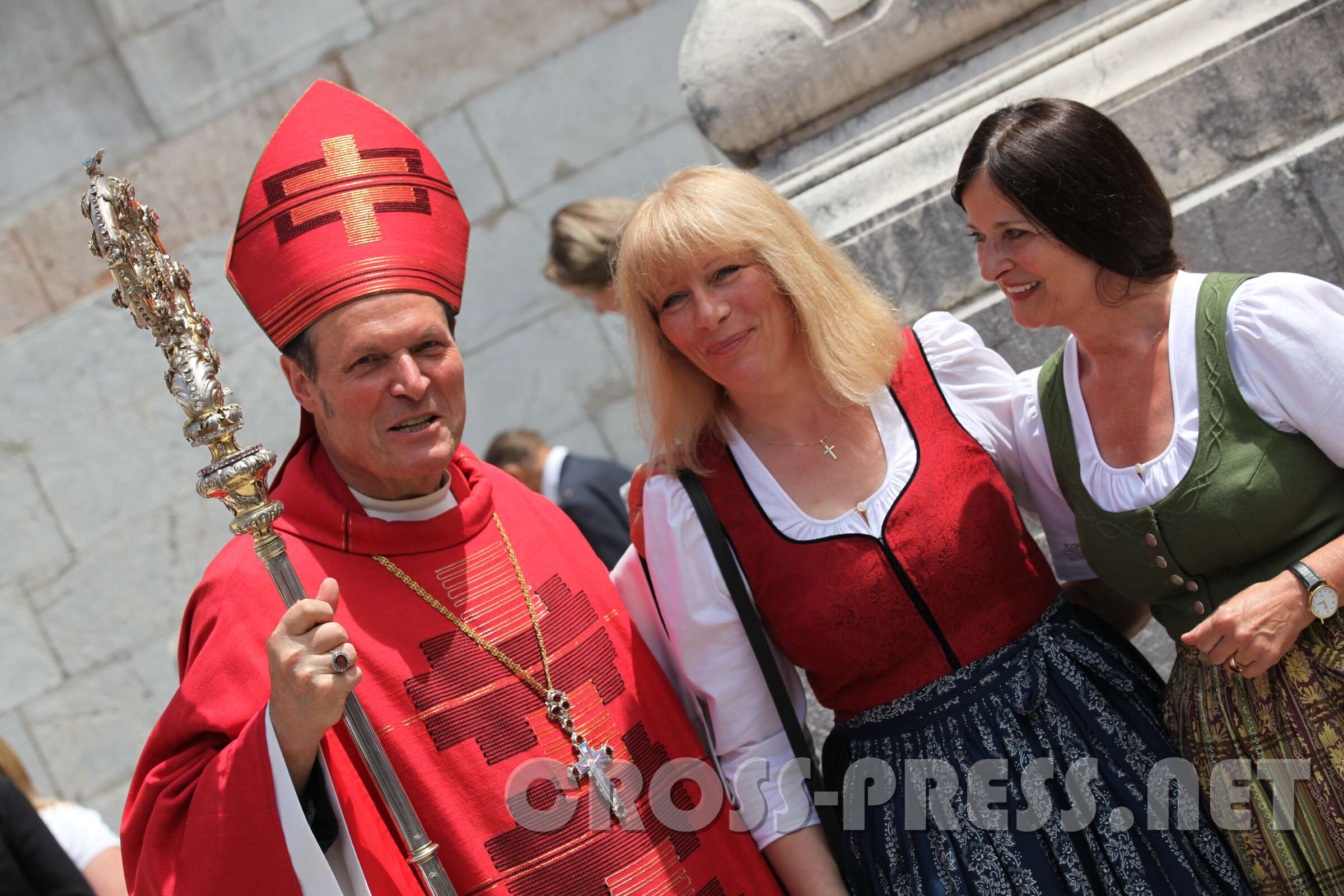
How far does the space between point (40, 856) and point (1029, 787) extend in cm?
232

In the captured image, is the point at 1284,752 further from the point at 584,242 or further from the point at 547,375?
the point at 547,375

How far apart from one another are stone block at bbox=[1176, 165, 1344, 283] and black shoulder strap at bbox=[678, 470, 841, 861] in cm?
125

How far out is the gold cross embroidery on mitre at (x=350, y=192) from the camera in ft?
7.22

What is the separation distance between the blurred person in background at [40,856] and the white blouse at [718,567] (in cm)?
170

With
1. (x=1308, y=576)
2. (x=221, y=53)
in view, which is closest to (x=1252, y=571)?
(x=1308, y=576)

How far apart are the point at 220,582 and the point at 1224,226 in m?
2.20

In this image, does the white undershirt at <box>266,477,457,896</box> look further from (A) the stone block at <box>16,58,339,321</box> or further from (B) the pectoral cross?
(A) the stone block at <box>16,58,339,321</box>

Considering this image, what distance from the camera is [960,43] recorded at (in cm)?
297

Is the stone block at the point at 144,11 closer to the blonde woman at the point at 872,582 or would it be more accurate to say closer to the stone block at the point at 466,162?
the stone block at the point at 466,162

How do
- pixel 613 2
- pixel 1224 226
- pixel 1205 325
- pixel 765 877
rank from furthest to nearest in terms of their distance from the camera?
pixel 613 2 < pixel 1224 226 < pixel 765 877 < pixel 1205 325

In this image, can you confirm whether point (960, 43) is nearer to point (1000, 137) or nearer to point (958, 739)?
point (1000, 137)

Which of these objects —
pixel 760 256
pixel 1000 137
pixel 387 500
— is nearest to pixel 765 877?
pixel 387 500

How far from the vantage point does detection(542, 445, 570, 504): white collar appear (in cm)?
416

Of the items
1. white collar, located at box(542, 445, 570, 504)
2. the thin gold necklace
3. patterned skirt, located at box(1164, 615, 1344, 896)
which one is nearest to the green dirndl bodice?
patterned skirt, located at box(1164, 615, 1344, 896)
